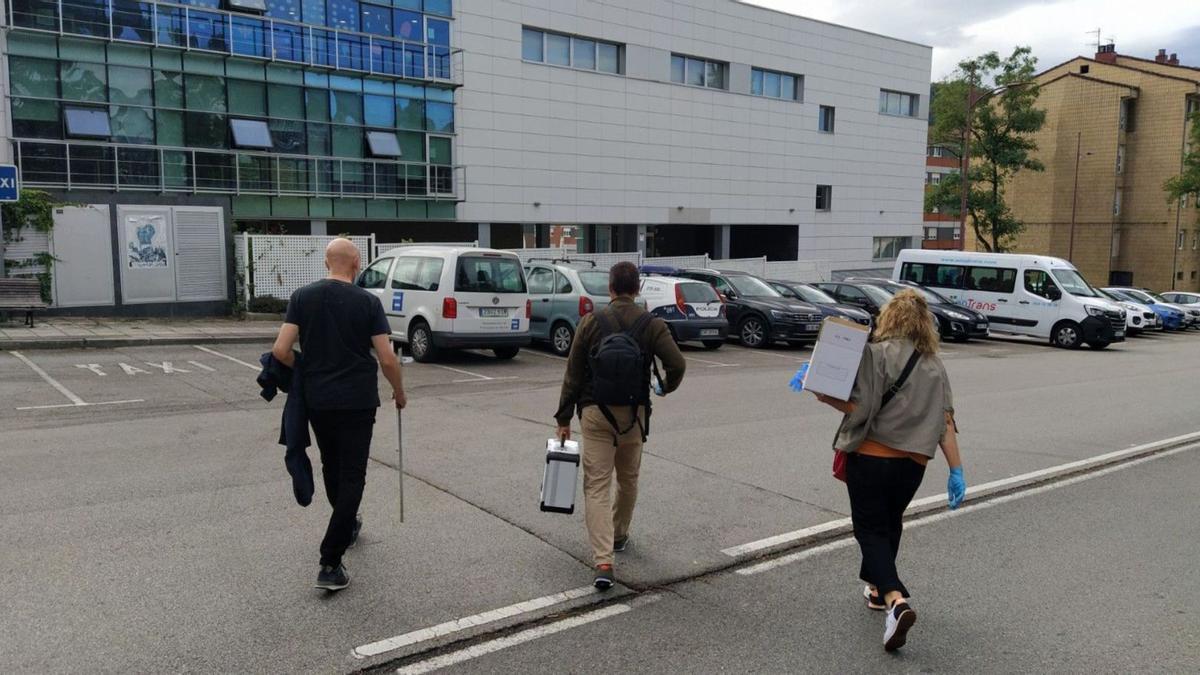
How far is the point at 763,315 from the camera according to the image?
19172mm

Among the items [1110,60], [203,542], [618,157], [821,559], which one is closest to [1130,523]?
[821,559]

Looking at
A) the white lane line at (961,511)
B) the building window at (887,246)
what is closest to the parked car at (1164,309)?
the building window at (887,246)

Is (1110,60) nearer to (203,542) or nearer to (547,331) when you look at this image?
(547,331)

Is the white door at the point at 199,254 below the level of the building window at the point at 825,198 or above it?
below

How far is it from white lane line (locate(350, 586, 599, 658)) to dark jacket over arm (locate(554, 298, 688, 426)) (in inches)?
35.9

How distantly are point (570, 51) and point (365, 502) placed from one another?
94.3 feet

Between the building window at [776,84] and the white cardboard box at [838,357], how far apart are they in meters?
36.4

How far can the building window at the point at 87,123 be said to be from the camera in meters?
21.8

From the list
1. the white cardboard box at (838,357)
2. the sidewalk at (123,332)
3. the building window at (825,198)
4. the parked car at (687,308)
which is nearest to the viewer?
the white cardboard box at (838,357)

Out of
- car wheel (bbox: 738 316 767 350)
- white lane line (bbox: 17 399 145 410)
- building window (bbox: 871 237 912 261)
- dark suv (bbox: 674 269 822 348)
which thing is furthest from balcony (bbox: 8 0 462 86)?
building window (bbox: 871 237 912 261)

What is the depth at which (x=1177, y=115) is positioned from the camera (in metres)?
54.2

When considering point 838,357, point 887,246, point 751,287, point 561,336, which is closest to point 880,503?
point 838,357

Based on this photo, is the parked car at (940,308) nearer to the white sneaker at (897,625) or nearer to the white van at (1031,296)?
the white van at (1031,296)

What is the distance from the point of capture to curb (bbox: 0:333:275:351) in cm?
1420
